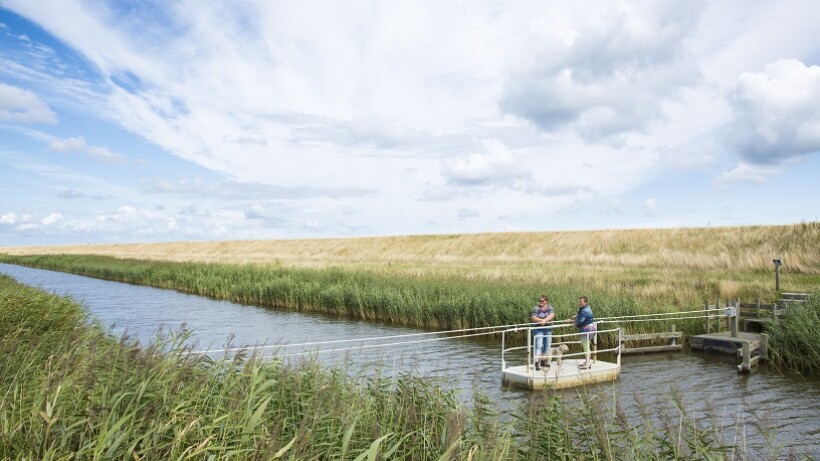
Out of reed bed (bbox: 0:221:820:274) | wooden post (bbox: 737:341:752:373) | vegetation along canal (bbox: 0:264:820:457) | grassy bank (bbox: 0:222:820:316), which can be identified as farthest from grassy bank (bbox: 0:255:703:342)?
reed bed (bbox: 0:221:820:274)

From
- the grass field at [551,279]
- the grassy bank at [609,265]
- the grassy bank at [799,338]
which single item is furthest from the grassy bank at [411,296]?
the grassy bank at [799,338]

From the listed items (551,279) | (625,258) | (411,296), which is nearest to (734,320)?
(551,279)

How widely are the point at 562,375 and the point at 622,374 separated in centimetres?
324

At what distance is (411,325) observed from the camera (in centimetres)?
2645

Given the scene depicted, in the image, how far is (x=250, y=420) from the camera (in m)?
5.61

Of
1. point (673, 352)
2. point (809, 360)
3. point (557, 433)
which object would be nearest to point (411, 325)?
point (673, 352)

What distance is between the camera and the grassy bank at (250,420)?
16.5 feet

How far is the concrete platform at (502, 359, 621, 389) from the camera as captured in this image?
14.2 meters

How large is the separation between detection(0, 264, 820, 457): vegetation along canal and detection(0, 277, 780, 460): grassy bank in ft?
1.89

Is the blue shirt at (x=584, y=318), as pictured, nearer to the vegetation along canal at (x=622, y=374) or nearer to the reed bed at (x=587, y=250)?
the vegetation along canal at (x=622, y=374)

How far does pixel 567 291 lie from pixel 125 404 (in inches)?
846

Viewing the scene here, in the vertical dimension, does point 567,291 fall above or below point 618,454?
above

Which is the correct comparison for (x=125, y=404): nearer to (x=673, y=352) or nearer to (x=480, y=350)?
(x=480, y=350)

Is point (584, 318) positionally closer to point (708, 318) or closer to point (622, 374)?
point (622, 374)
